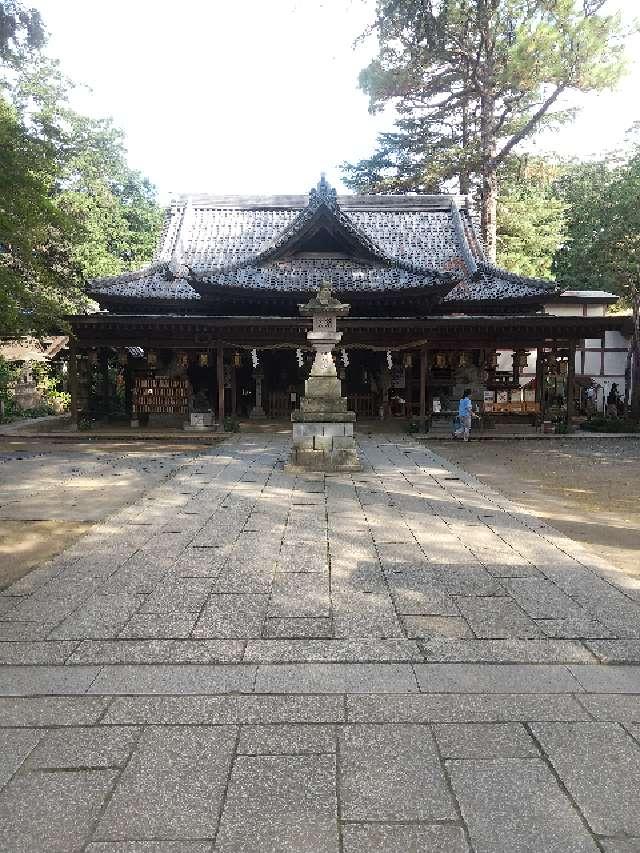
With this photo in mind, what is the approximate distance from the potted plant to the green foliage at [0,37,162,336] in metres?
5.19

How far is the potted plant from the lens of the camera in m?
18.0

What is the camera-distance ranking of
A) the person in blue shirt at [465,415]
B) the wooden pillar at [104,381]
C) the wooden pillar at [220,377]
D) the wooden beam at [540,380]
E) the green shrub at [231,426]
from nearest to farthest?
1. the person in blue shirt at [465,415]
2. the green shrub at [231,426]
3. the wooden pillar at [220,377]
4. the wooden beam at [540,380]
5. the wooden pillar at [104,381]

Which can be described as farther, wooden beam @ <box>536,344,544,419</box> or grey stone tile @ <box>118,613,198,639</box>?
wooden beam @ <box>536,344,544,419</box>

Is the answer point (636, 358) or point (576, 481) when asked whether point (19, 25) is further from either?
point (636, 358)

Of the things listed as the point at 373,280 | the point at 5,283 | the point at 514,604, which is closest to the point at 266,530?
the point at 514,604

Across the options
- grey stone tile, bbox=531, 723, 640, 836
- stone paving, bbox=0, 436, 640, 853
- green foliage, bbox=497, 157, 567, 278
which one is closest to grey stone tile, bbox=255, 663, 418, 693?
stone paving, bbox=0, 436, 640, 853

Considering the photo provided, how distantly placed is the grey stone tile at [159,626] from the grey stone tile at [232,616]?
9 centimetres

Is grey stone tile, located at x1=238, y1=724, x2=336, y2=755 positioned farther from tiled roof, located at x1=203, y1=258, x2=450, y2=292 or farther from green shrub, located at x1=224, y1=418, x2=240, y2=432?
tiled roof, located at x1=203, y1=258, x2=450, y2=292

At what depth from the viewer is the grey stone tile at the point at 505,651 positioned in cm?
346

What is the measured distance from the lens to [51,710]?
9.54ft

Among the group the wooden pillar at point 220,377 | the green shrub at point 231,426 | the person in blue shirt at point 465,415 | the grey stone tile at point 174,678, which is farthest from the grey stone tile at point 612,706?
the wooden pillar at point 220,377

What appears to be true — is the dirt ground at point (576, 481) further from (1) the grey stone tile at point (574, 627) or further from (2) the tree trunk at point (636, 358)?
(2) the tree trunk at point (636, 358)

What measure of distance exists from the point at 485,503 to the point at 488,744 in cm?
559

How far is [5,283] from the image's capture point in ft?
23.7
